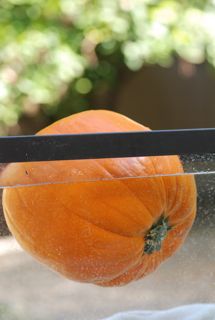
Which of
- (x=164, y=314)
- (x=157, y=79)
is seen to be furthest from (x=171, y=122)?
(x=164, y=314)

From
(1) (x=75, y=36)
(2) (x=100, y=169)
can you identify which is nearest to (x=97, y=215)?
(2) (x=100, y=169)

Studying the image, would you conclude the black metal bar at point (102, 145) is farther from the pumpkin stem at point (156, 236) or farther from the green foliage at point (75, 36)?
the green foliage at point (75, 36)

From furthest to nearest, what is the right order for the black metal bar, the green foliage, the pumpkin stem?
the green foliage < the pumpkin stem < the black metal bar

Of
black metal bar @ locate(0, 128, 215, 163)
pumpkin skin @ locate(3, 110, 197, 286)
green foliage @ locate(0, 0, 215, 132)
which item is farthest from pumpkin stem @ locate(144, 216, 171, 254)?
green foliage @ locate(0, 0, 215, 132)

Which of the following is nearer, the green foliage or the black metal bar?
the black metal bar

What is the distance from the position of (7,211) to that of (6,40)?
10.9 ft

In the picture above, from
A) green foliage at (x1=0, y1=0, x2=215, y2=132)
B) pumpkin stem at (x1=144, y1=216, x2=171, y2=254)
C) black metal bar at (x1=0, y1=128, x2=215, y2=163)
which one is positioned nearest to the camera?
black metal bar at (x1=0, y1=128, x2=215, y2=163)

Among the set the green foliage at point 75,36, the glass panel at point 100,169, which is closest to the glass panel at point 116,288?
the glass panel at point 100,169

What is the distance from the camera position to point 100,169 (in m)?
0.81

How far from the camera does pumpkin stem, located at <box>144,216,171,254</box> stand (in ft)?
2.85

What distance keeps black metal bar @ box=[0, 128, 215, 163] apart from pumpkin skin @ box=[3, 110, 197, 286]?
0.11 ft

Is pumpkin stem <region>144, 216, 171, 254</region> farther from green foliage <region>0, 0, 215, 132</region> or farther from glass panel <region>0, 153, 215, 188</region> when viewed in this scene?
green foliage <region>0, 0, 215, 132</region>

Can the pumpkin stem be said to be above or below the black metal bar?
below

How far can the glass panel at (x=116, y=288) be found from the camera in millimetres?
830
